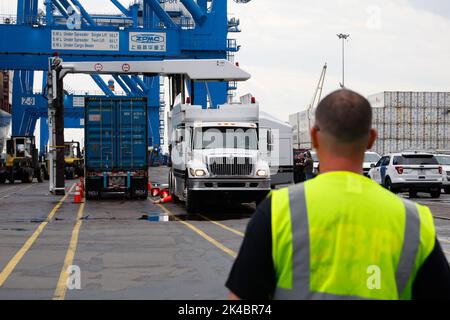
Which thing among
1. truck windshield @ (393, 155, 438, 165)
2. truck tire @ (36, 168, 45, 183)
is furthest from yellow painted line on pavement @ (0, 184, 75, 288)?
truck tire @ (36, 168, 45, 183)

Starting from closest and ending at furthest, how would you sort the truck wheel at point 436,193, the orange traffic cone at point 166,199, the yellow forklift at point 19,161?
the orange traffic cone at point 166,199
the truck wheel at point 436,193
the yellow forklift at point 19,161

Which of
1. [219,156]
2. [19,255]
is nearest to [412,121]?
[219,156]

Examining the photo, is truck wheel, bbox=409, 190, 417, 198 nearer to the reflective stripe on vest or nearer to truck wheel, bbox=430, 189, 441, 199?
truck wheel, bbox=430, 189, 441, 199

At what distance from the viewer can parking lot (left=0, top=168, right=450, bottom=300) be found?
28.3 ft

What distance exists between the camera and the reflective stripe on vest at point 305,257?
2611 mm

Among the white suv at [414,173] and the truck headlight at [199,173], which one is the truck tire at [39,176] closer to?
the white suv at [414,173]

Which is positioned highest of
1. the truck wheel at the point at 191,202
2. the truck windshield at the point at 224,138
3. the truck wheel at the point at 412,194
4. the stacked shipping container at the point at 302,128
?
the stacked shipping container at the point at 302,128

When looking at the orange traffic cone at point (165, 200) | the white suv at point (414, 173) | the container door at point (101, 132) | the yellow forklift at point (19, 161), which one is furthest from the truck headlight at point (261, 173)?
the yellow forklift at point (19, 161)

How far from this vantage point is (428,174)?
28.5 m

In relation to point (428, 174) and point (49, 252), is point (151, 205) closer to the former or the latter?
point (428, 174)

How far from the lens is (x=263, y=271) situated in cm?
262

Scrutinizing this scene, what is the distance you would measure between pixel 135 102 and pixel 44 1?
5169 cm

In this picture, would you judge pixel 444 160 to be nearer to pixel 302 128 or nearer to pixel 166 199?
pixel 166 199
